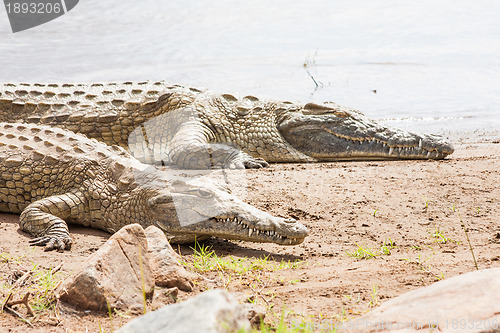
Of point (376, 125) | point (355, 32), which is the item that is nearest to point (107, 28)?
point (355, 32)

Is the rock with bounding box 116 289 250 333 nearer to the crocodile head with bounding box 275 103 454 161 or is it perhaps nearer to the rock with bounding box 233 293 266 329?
the rock with bounding box 233 293 266 329

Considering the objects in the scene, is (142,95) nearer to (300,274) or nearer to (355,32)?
(300,274)

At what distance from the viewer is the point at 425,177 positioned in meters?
6.03

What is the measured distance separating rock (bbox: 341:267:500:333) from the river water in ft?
22.4

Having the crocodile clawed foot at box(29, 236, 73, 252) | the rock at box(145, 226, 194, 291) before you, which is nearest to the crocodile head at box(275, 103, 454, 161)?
the crocodile clawed foot at box(29, 236, 73, 252)

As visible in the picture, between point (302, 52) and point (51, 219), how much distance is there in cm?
1222

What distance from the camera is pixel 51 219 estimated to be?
4.62m

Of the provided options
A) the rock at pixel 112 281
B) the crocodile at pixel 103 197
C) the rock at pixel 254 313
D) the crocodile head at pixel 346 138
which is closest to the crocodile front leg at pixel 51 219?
the crocodile at pixel 103 197

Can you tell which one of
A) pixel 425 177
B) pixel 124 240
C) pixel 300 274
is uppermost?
pixel 124 240

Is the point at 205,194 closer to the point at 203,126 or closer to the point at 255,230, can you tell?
the point at 255,230

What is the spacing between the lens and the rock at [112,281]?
321 cm

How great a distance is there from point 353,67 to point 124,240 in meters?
11.5

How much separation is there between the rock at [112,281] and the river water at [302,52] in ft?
23.0

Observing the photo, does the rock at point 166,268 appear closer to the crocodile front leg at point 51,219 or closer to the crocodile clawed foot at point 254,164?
the crocodile front leg at point 51,219
